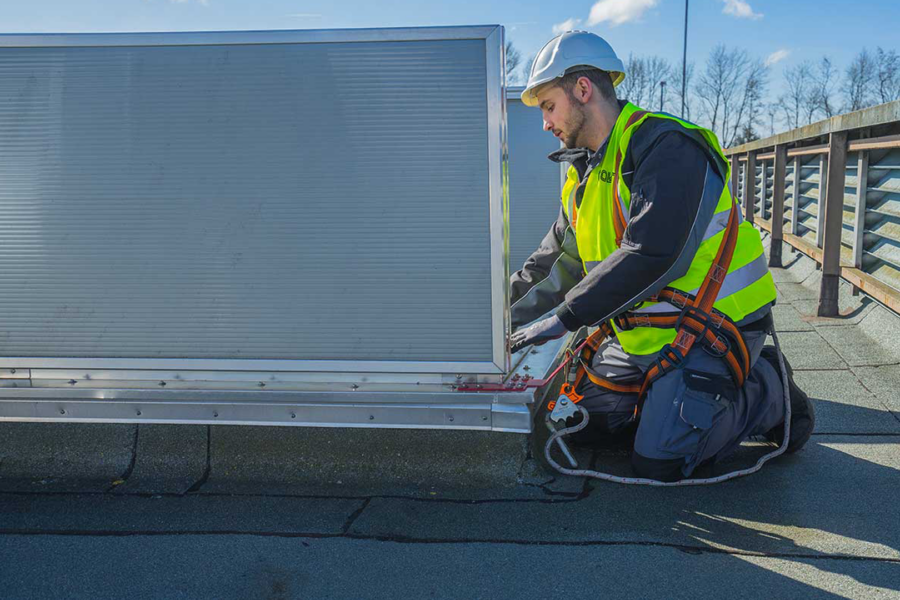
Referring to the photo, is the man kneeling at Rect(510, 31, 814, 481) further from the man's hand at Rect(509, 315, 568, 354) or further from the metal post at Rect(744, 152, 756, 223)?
the metal post at Rect(744, 152, 756, 223)

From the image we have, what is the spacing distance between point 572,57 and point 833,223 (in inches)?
165

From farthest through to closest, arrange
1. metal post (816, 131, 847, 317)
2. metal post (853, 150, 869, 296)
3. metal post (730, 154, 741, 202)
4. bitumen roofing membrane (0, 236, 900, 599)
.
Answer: metal post (730, 154, 741, 202) < metal post (816, 131, 847, 317) < metal post (853, 150, 869, 296) < bitumen roofing membrane (0, 236, 900, 599)

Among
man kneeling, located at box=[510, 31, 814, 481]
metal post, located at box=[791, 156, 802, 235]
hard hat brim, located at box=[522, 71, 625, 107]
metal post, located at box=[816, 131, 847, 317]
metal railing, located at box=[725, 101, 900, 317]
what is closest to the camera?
man kneeling, located at box=[510, 31, 814, 481]

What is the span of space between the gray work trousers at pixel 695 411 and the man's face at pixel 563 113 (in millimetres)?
998

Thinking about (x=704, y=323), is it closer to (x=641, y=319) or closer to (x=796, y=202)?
(x=641, y=319)

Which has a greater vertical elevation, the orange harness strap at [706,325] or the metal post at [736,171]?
the metal post at [736,171]

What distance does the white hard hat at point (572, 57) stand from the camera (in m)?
3.56

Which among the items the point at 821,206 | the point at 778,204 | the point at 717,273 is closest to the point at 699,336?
the point at 717,273

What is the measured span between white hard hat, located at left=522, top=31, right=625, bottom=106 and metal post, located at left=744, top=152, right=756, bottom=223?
10.8 metres

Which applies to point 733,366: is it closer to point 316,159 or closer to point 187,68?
point 316,159

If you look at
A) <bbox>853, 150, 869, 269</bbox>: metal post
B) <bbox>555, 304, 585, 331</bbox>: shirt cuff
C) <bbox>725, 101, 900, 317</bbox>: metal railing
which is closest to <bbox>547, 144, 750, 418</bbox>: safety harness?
<bbox>555, 304, 585, 331</bbox>: shirt cuff

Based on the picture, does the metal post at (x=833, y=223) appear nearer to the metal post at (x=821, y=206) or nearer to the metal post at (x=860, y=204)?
the metal post at (x=860, y=204)

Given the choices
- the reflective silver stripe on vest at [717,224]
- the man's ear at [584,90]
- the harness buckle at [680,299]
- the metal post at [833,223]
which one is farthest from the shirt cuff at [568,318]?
the metal post at [833,223]

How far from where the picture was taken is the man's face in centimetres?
368
